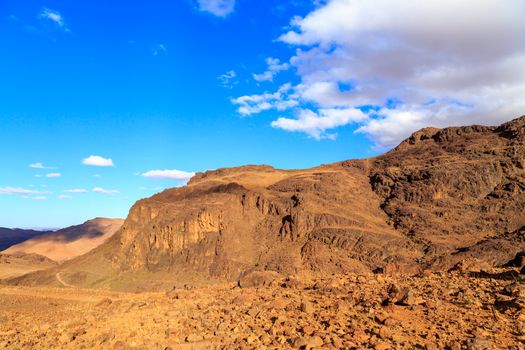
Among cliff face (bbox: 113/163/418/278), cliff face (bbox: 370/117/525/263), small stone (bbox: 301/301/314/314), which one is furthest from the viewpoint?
cliff face (bbox: 113/163/418/278)

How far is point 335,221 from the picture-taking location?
4628cm

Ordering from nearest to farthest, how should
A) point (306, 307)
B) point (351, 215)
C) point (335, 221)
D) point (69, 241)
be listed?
1. point (306, 307)
2. point (335, 221)
3. point (351, 215)
4. point (69, 241)

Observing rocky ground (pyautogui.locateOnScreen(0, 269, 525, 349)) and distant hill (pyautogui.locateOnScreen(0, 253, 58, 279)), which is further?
distant hill (pyautogui.locateOnScreen(0, 253, 58, 279))

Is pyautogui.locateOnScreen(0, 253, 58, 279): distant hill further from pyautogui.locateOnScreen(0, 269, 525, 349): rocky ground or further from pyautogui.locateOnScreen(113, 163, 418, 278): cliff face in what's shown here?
pyautogui.locateOnScreen(0, 269, 525, 349): rocky ground

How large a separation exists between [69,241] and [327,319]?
114 m

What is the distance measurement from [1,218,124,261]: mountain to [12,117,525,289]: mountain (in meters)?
50.3

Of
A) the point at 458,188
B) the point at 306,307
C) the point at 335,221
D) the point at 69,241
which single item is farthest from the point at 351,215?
the point at 69,241

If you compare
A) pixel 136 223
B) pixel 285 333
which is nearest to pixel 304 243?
pixel 136 223

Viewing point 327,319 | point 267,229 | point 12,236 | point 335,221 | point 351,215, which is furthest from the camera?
point 12,236

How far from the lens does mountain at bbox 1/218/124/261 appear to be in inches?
3775

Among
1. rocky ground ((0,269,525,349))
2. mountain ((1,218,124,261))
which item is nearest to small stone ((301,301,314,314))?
rocky ground ((0,269,525,349))

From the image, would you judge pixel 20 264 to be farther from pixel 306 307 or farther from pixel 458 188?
pixel 306 307

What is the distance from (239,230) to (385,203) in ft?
61.6

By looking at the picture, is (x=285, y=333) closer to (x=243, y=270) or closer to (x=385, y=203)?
(x=243, y=270)
